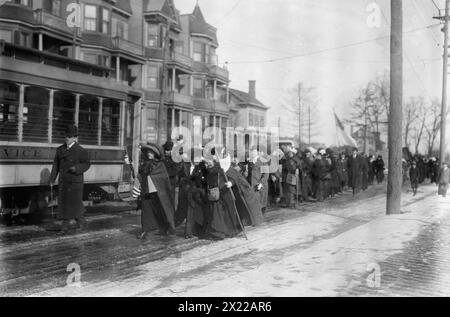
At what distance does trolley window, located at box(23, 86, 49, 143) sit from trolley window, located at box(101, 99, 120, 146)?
7.05 feet

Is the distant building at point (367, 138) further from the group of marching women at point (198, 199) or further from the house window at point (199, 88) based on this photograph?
the group of marching women at point (198, 199)

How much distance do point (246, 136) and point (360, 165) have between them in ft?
33.4

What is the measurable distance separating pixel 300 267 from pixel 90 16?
89.9 ft

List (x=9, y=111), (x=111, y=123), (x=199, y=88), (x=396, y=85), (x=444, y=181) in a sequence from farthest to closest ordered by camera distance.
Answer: (x=199, y=88)
(x=444, y=181)
(x=111, y=123)
(x=396, y=85)
(x=9, y=111)

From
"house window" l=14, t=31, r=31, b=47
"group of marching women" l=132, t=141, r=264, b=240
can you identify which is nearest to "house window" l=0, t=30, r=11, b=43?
"house window" l=14, t=31, r=31, b=47

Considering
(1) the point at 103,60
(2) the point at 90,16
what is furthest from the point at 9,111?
(2) the point at 90,16

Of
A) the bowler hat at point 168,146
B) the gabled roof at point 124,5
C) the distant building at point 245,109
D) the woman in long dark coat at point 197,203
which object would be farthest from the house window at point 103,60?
the woman in long dark coat at point 197,203

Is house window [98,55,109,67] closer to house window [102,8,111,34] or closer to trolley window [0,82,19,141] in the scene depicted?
house window [102,8,111,34]

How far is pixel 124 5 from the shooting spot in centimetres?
3359

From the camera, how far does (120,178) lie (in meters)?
13.8

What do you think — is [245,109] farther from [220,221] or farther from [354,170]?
[220,221]

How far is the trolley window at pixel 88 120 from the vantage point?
12680mm
